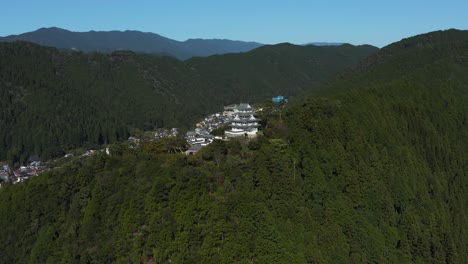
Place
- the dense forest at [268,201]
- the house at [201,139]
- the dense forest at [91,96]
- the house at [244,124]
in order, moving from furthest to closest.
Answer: the dense forest at [91,96], the house at [201,139], the house at [244,124], the dense forest at [268,201]

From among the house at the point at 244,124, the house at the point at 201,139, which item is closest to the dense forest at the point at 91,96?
the house at the point at 201,139

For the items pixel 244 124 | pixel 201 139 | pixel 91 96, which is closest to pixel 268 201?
pixel 244 124

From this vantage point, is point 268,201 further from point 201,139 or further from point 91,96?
point 91,96

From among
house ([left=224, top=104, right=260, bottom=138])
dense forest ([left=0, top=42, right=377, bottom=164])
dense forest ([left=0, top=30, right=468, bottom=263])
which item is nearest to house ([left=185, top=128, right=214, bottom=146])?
house ([left=224, top=104, right=260, bottom=138])

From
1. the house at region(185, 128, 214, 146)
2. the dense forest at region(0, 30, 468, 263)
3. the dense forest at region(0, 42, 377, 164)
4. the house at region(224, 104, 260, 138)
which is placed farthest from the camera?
the dense forest at region(0, 42, 377, 164)

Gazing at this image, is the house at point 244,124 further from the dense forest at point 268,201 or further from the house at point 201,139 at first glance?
the dense forest at point 268,201

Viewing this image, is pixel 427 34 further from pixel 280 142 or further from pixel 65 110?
pixel 280 142

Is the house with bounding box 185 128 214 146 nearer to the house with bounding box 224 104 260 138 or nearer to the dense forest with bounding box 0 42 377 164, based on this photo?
the house with bounding box 224 104 260 138
